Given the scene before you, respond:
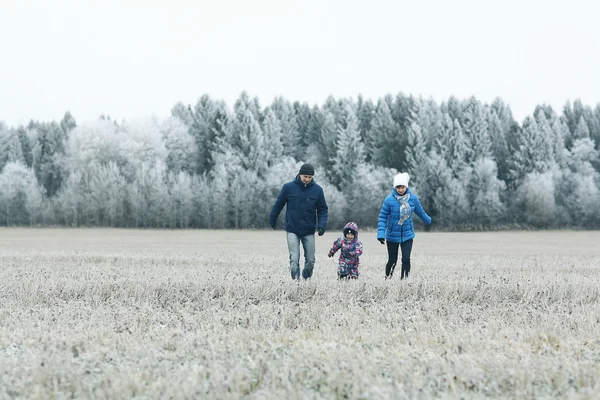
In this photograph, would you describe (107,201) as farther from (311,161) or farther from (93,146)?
(311,161)

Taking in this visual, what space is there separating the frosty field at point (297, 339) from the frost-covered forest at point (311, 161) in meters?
62.5

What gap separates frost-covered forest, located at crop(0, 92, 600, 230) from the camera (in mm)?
74375

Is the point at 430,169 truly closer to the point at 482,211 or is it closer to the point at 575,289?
the point at 482,211

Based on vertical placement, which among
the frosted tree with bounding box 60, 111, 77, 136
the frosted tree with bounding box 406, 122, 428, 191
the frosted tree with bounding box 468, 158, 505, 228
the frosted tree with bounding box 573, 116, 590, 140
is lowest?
the frosted tree with bounding box 468, 158, 505, 228

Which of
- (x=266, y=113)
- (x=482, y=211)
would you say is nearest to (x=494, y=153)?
(x=482, y=211)

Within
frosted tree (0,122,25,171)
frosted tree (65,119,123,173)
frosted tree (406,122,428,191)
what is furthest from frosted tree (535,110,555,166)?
frosted tree (0,122,25,171)

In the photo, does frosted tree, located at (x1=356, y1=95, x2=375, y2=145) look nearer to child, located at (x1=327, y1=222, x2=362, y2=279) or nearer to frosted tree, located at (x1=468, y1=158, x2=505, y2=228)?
frosted tree, located at (x1=468, y1=158, x2=505, y2=228)

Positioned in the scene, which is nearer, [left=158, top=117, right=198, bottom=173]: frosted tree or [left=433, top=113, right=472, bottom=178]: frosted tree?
[left=433, top=113, right=472, bottom=178]: frosted tree

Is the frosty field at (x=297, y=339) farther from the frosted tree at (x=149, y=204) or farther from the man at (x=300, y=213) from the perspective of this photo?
the frosted tree at (x=149, y=204)

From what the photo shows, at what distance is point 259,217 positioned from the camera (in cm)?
7388

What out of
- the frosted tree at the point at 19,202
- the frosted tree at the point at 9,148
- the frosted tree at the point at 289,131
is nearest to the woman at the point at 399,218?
the frosted tree at the point at 19,202

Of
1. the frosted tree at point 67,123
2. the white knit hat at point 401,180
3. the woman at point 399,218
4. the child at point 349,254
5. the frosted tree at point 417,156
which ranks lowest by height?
the child at point 349,254

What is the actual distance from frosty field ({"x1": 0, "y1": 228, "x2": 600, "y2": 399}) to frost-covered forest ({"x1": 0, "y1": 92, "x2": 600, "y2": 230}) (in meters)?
62.5

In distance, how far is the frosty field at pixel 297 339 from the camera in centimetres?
519
